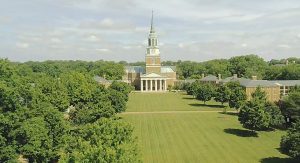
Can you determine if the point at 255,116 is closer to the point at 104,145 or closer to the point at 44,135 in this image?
the point at 44,135

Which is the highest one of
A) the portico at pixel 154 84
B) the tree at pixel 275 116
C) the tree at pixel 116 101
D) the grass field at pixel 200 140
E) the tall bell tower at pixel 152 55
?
the tall bell tower at pixel 152 55

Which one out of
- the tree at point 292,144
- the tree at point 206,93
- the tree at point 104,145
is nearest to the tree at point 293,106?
the tree at point 292,144

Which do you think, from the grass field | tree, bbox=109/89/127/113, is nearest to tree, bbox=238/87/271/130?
the grass field

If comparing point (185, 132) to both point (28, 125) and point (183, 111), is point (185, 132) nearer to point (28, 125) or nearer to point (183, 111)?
point (183, 111)

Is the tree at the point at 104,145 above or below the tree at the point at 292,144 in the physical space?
above

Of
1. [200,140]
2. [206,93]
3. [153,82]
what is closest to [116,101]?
[200,140]

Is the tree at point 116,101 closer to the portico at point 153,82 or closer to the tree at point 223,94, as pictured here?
the tree at point 223,94
